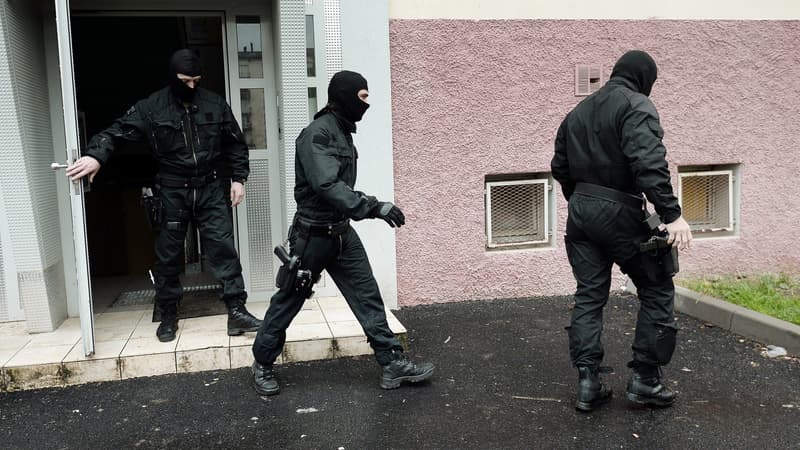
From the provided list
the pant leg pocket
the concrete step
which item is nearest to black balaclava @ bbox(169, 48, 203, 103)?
the concrete step

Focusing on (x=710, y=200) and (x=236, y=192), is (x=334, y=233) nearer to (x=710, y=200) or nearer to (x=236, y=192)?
(x=236, y=192)

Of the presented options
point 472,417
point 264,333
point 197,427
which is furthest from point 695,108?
point 197,427

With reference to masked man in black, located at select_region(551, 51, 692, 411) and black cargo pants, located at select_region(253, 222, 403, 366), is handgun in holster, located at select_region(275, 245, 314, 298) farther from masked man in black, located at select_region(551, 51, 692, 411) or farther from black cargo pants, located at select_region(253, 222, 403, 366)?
masked man in black, located at select_region(551, 51, 692, 411)

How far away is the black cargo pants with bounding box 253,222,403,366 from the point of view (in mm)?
3840

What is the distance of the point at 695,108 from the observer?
6.07 m

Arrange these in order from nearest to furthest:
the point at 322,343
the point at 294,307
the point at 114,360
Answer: the point at 294,307 → the point at 114,360 → the point at 322,343

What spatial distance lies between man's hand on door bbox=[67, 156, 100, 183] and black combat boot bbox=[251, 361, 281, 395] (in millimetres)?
1539

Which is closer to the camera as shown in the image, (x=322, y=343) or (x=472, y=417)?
(x=472, y=417)

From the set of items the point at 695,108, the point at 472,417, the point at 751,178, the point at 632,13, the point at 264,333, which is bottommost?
the point at 472,417

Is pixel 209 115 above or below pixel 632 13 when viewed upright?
below

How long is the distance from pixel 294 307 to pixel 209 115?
1.55m

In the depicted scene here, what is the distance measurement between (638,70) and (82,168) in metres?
3.24

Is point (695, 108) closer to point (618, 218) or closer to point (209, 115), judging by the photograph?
point (618, 218)

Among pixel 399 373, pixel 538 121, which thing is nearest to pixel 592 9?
pixel 538 121
